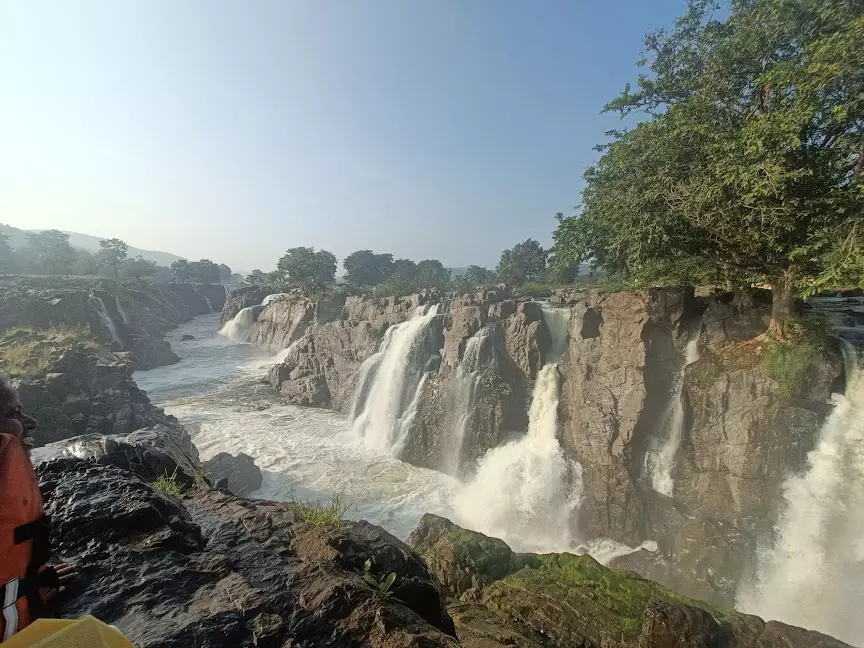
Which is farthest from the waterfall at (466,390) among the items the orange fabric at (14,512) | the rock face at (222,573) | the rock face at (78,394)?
the orange fabric at (14,512)

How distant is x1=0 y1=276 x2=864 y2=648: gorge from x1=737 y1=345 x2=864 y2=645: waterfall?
0.12ft

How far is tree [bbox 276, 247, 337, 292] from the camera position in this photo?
42969 millimetres

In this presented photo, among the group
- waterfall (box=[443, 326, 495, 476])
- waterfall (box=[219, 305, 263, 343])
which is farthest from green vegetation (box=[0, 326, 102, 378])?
waterfall (box=[219, 305, 263, 343])

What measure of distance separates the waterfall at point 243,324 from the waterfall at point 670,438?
4212 centimetres

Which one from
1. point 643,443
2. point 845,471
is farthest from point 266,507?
point 845,471

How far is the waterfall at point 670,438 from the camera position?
12367 millimetres

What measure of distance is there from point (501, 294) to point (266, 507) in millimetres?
24372

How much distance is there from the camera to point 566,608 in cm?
662

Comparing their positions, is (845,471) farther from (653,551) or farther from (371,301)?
(371,301)

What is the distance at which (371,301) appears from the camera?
26.9 m

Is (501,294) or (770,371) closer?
(770,371)

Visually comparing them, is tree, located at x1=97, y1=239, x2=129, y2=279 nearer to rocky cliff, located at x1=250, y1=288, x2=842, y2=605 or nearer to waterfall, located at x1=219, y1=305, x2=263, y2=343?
waterfall, located at x1=219, y1=305, x2=263, y2=343

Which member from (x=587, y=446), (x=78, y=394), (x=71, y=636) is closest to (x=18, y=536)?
(x=71, y=636)

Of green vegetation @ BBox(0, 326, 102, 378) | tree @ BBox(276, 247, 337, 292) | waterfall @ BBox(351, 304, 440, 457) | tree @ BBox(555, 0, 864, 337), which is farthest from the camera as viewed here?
tree @ BBox(276, 247, 337, 292)
